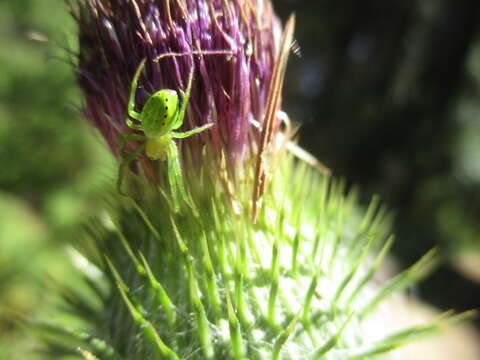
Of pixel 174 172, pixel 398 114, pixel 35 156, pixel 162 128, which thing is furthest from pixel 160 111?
pixel 398 114

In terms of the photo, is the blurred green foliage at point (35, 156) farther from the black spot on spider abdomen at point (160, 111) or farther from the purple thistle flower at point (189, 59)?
the black spot on spider abdomen at point (160, 111)

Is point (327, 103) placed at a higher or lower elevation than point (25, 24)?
higher

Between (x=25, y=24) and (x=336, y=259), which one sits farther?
(x=25, y=24)

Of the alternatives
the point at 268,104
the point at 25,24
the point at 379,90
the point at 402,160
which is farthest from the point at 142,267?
the point at 379,90

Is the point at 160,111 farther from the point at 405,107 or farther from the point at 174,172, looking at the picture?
the point at 405,107

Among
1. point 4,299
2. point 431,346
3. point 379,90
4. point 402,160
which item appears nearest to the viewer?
point 4,299

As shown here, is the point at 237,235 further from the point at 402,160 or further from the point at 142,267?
the point at 402,160

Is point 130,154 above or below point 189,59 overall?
below
